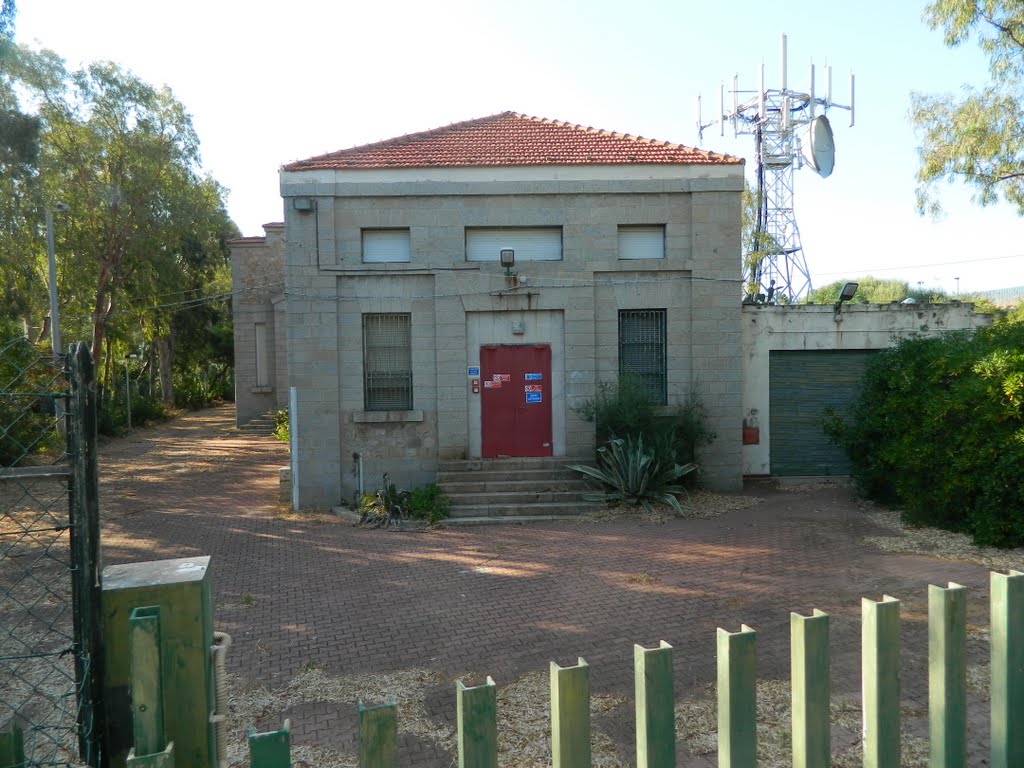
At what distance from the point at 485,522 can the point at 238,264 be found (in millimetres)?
17787

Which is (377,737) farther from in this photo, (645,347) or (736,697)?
(645,347)

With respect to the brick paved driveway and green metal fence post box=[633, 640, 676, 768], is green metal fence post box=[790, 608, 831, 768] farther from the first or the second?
the brick paved driveway

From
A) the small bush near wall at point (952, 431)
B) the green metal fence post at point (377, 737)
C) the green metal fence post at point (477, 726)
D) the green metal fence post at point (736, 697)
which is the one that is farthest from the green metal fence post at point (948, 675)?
the small bush near wall at point (952, 431)

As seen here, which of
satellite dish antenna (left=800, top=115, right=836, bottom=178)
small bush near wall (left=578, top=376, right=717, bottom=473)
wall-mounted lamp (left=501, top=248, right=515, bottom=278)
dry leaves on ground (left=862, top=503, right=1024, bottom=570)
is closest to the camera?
dry leaves on ground (left=862, top=503, right=1024, bottom=570)

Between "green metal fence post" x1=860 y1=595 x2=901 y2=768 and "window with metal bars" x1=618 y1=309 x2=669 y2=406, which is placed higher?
"window with metal bars" x1=618 y1=309 x2=669 y2=406

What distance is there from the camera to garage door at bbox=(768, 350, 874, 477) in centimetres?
1386

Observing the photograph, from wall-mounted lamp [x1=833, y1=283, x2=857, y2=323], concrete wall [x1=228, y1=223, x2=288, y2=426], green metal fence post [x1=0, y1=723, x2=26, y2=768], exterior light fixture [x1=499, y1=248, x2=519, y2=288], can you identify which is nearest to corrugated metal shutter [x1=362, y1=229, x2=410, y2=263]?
exterior light fixture [x1=499, y1=248, x2=519, y2=288]

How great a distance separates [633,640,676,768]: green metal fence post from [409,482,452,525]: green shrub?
9.26 metres

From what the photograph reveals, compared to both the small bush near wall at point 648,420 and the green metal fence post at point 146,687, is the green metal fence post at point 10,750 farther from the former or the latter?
the small bush near wall at point 648,420

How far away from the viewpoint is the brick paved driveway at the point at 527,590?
5.54 metres

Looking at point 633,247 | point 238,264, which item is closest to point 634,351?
→ point 633,247

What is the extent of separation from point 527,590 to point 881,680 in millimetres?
5518

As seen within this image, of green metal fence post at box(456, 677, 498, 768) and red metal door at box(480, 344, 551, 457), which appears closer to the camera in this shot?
green metal fence post at box(456, 677, 498, 768)

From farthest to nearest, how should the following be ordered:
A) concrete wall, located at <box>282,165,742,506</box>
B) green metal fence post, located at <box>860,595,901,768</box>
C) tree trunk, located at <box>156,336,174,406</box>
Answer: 1. tree trunk, located at <box>156,336,174,406</box>
2. concrete wall, located at <box>282,165,742,506</box>
3. green metal fence post, located at <box>860,595,901,768</box>
